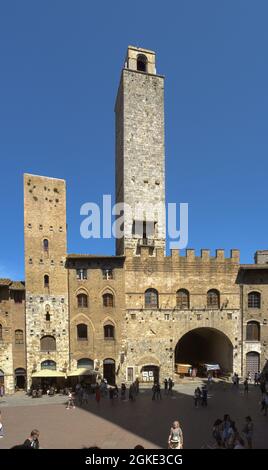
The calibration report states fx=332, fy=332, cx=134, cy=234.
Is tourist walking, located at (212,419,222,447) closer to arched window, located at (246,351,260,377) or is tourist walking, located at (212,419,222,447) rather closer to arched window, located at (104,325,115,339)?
arched window, located at (104,325,115,339)

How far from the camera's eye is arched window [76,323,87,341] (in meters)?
30.7

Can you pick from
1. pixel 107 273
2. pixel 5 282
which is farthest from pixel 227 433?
pixel 5 282

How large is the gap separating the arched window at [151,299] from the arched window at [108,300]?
3.36m

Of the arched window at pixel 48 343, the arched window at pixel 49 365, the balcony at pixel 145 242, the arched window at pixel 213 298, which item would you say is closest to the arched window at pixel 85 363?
the arched window at pixel 49 365

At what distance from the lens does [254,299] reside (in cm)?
3262

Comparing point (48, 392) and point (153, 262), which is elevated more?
point (153, 262)

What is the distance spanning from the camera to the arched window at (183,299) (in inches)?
1268

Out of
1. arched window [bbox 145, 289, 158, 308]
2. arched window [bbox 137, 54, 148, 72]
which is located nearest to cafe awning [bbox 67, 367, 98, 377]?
arched window [bbox 145, 289, 158, 308]

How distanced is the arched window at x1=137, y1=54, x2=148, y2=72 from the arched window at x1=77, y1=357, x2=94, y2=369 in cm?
3078

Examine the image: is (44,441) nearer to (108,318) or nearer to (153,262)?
(108,318)

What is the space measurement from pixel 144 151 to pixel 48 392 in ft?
80.3

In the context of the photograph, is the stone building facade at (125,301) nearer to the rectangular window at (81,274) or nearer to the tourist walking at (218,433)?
the rectangular window at (81,274)
